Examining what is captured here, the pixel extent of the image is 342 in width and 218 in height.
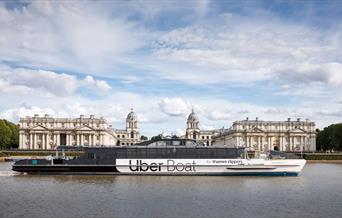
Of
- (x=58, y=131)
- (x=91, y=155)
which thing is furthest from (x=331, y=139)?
(x=91, y=155)

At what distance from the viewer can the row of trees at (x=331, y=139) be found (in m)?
151

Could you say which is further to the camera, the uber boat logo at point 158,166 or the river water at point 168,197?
the uber boat logo at point 158,166

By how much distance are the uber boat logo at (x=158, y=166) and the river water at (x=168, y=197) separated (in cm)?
531

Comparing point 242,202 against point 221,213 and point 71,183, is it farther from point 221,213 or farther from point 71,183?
point 71,183

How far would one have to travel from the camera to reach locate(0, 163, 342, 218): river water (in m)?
30.6

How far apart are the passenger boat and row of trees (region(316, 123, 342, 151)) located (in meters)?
99.5

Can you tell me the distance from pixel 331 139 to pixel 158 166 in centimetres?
11293

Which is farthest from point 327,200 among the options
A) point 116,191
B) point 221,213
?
point 116,191

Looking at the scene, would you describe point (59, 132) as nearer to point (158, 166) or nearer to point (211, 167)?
point (158, 166)

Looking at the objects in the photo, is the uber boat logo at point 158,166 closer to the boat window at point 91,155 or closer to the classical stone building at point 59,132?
the boat window at point 91,155

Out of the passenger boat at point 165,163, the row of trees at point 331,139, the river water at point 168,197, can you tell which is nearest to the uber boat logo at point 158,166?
the passenger boat at point 165,163

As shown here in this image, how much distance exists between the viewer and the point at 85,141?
18450cm

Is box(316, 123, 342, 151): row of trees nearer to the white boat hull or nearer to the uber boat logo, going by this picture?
the white boat hull

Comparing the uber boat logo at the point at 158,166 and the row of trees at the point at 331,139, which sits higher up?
the row of trees at the point at 331,139
